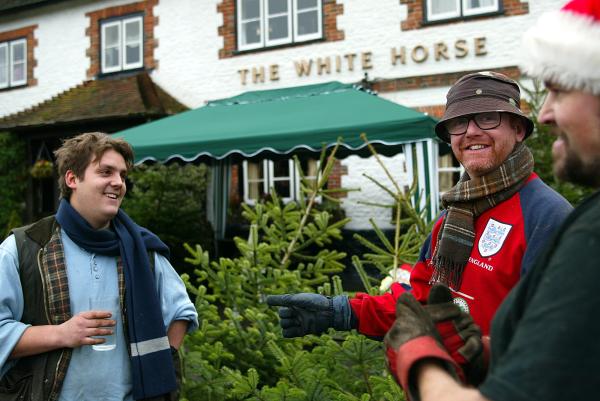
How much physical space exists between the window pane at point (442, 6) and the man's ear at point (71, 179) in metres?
8.61

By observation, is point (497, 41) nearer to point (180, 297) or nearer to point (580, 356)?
point (180, 297)

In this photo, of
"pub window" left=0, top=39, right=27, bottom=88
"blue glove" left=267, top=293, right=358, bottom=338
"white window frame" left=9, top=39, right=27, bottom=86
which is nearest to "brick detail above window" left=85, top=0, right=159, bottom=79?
"white window frame" left=9, top=39, right=27, bottom=86

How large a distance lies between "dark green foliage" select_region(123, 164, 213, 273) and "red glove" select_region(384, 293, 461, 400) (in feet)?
27.6

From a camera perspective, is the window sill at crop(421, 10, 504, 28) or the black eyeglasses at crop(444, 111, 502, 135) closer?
the black eyeglasses at crop(444, 111, 502, 135)

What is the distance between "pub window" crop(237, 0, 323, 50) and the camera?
429 inches

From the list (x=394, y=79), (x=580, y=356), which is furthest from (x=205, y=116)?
(x=580, y=356)

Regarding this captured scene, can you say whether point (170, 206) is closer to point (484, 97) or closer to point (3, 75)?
point (3, 75)

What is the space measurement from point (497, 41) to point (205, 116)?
4.81 metres

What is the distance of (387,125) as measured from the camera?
681 centimetres

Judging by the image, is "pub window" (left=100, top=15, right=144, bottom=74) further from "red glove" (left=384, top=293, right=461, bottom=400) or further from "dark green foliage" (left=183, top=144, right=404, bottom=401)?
"red glove" (left=384, top=293, right=461, bottom=400)

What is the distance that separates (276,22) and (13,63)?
7179mm

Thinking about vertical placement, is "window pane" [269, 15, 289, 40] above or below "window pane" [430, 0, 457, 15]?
above

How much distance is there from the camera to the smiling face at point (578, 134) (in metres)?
1.00

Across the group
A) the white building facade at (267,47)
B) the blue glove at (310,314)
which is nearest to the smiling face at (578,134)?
the blue glove at (310,314)
